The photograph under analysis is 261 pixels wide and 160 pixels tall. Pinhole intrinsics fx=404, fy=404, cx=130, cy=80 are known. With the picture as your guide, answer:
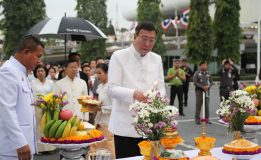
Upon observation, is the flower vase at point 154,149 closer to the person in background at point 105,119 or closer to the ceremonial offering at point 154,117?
the ceremonial offering at point 154,117

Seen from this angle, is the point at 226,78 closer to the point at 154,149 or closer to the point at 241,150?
the point at 241,150

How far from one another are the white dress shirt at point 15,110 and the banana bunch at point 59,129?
0.67 feet

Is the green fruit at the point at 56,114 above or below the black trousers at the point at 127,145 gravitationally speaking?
above

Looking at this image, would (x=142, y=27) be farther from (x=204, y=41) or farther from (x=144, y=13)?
(x=144, y=13)

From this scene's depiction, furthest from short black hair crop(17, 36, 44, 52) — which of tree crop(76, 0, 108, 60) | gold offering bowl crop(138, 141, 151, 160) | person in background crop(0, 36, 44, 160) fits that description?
tree crop(76, 0, 108, 60)

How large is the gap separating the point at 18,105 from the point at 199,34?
2660 centimetres

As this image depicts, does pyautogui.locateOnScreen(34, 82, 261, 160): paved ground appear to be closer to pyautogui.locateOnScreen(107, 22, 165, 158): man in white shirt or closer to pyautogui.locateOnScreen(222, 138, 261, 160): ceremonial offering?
pyautogui.locateOnScreen(107, 22, 165, 158): man in white shirt

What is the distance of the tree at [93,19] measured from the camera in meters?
33.2

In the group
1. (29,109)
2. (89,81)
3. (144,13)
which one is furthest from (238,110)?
(144,13)

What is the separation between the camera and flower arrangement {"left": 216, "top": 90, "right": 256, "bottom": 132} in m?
3.04

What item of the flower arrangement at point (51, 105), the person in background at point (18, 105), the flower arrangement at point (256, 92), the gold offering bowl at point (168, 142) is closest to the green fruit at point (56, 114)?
the flower arrangement at point (51, 105)

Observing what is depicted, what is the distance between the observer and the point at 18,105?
3.01 m

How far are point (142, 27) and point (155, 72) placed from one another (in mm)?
473

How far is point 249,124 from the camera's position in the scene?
3.49 metres
